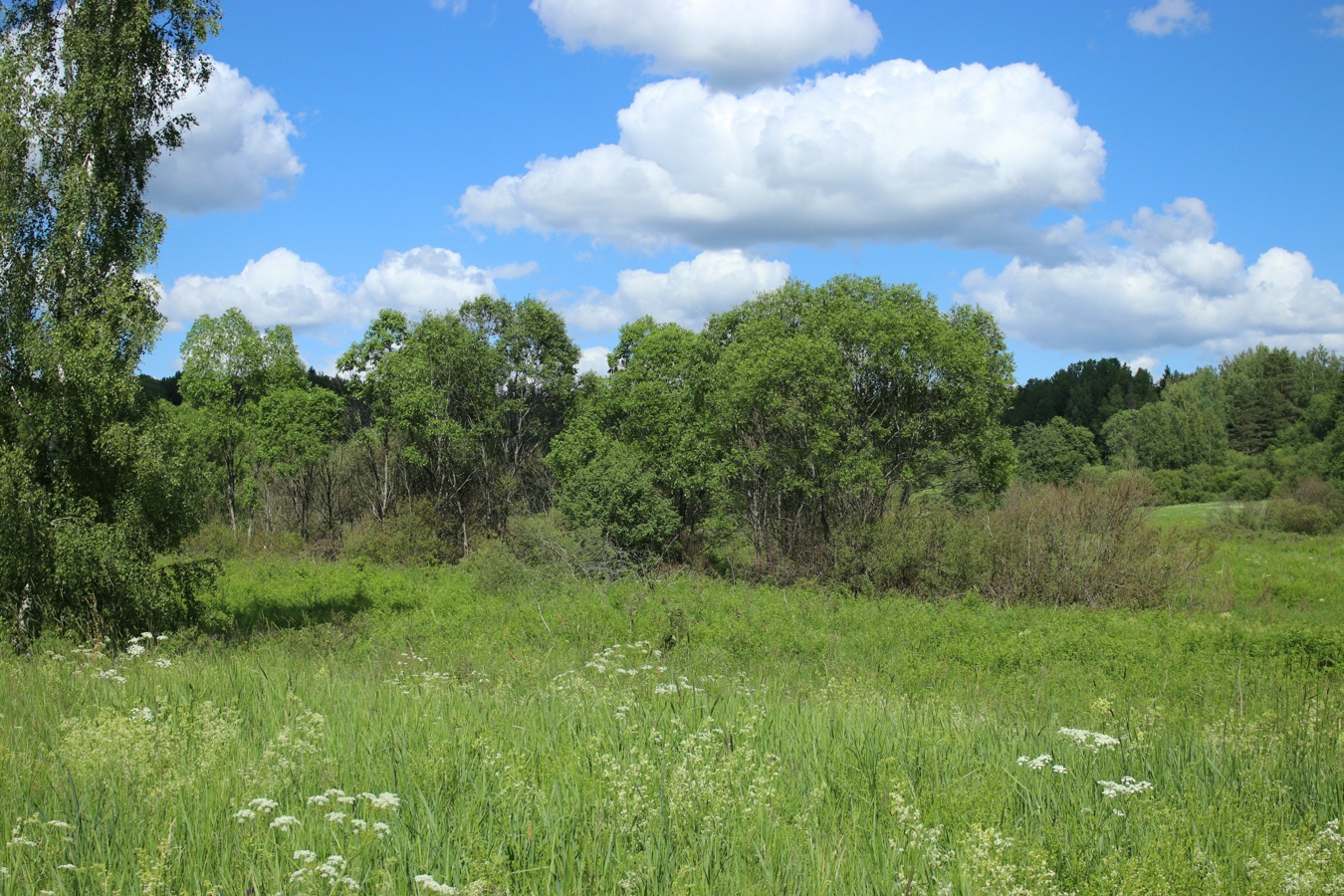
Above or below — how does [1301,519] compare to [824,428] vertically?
below

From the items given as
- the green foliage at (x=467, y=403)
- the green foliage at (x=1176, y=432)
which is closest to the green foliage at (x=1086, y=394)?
the green foliage at (x=1176, y=432)

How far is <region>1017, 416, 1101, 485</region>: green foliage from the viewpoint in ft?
270

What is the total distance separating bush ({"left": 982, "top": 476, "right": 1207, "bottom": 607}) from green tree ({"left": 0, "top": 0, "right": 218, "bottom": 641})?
17.8m

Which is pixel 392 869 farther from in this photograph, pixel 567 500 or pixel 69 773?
pixel 567 500

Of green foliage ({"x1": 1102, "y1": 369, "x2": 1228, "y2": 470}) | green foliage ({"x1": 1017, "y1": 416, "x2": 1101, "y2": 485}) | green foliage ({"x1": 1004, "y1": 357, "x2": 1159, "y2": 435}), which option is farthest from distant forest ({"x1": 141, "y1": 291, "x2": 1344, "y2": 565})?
green foliage ({"x1": 1004, "y1": 357, "x2": 1159, "y2": 435})

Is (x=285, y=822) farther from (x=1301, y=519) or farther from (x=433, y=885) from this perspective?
(x=1301, y=519)

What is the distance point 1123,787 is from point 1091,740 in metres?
1.18

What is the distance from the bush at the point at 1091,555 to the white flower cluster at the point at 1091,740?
16.9 meters

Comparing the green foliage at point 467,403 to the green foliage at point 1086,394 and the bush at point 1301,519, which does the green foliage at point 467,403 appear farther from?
the green foliage at point 1086,394

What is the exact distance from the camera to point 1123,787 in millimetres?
3879

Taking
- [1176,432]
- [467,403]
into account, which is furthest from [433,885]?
[1176,432]

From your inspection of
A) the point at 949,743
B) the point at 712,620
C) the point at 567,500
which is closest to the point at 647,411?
the point at 567,500

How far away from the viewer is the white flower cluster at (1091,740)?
4.72 meters

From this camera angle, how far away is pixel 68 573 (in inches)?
535
